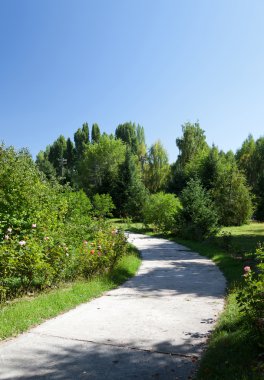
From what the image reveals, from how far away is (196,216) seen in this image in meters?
18.7

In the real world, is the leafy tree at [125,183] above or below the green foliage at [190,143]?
below

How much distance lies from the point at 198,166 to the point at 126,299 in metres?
31.3

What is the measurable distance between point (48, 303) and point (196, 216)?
13.8 m

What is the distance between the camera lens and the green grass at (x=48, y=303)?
4.84 metres

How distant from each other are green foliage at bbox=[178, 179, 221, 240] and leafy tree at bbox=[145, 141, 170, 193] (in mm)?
32287

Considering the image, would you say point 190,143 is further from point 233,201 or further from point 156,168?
point 233,201

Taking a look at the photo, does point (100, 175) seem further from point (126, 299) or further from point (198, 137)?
point (126, 299)

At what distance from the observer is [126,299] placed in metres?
6.64

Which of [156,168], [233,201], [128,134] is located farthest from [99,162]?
[233,201]

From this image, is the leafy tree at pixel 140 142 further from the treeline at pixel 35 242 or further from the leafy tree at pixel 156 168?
the treeline at pixel 35 242

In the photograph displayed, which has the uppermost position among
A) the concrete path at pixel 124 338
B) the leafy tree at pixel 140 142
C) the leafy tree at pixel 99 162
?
the leafy tree at pixel 140 142

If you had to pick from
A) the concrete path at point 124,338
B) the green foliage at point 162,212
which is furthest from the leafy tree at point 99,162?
the concrete path at point 124,338

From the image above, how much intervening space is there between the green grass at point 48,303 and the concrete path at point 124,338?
0.58ft

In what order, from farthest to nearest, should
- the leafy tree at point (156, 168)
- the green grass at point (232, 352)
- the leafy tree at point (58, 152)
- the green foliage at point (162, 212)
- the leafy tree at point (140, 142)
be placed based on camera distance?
1. the leafy tree at point (58, 152)
2. the leafy tree at point (140, 142)
3. the leafy tree at point (156, 168)
4. the green foliage at point (162, 212)
5. the green grass at point (232, 352)
